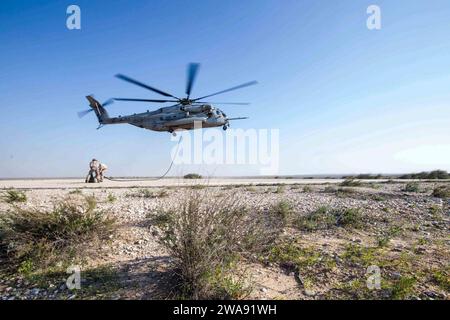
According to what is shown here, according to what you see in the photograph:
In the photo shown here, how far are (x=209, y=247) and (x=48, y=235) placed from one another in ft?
9.26

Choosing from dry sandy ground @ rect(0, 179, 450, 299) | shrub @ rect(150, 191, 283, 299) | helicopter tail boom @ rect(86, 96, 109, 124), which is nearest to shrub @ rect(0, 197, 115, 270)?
dry sandy ground @ rect(0, 179, 450, 299)

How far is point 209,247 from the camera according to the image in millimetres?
3516

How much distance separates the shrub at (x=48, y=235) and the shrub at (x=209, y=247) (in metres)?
1.47

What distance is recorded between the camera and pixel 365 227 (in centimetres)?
624

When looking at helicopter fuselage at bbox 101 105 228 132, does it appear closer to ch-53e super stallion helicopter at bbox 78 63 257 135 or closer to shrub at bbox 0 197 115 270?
ch-53e super stallion helicopter at bbox 78 63 257 135

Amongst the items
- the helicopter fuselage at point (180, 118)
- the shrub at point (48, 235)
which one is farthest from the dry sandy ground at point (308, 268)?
the helicopter fuselage at point (180, 118)

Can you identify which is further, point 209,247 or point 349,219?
point 349,219

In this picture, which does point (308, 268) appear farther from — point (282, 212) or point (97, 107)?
point (97, 107)

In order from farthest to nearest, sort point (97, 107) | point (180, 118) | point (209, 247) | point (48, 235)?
point (97, 107) → point (180, 118) → point (48, 235) → point (209, 247)

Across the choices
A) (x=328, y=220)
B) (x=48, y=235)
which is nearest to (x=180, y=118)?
(x=328, y=220)

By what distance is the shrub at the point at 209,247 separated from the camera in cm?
323

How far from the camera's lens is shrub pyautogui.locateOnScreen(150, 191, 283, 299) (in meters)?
3.23
